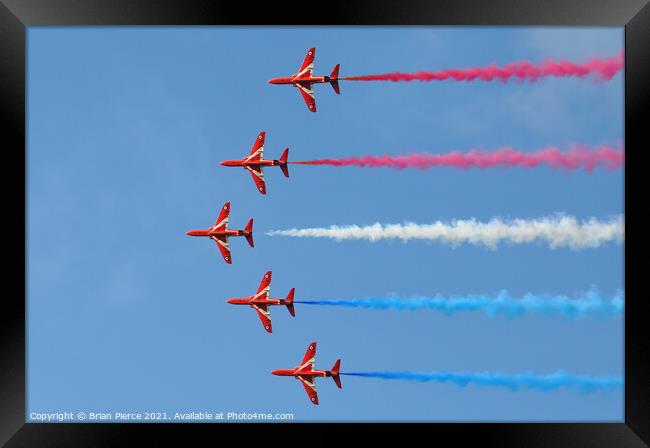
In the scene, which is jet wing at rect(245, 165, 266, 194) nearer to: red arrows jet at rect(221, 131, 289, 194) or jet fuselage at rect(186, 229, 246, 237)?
red arrows jet at rect(221, 131, 289, 194)

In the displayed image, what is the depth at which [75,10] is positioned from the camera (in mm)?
46688

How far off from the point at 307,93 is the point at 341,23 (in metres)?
23.9

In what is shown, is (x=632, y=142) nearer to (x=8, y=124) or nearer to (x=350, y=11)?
(x=350, y=11)

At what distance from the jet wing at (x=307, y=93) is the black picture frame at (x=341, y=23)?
23.3 m

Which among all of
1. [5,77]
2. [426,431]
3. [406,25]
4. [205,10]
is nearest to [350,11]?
[406,25]

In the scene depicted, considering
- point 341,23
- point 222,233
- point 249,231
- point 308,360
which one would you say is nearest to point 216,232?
point 222,233

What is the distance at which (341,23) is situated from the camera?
46938mm

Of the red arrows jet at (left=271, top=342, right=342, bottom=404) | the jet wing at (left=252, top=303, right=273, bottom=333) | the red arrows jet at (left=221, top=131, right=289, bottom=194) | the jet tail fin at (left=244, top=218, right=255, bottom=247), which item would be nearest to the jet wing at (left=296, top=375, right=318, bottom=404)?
the red arrows jet at (left=271, top=342, right=342, bottom=404)

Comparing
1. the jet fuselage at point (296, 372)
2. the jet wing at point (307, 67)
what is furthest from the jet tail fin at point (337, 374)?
the jet wing at point (307, 67)

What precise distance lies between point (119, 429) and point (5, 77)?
16.1 meters

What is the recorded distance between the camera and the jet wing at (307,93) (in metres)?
70.6

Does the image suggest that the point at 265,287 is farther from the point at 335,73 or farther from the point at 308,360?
the point at 335,73

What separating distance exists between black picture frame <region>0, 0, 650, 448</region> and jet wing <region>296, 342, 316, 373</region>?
21.5m

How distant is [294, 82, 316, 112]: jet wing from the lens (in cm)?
7062
